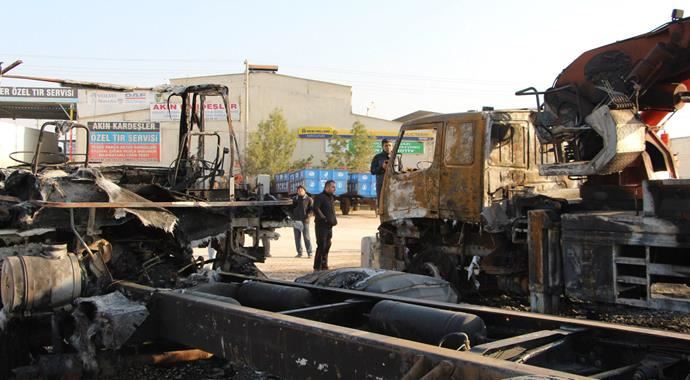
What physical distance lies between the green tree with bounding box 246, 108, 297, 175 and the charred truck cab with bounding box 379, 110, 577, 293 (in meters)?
28.7

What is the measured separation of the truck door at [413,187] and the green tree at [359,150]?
29.4 metres

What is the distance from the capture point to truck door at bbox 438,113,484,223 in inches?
283

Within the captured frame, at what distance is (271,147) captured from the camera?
122 feet

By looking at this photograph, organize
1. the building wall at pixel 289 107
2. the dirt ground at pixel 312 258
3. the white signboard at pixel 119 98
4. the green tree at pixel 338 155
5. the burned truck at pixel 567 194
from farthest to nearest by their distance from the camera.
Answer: the white signboard at pixel 119 98
the building wall at pixel 289 107
the green tree at pixel 338 155
the dirt ground at pixel 312 258
the burned truck at pixel 567 194

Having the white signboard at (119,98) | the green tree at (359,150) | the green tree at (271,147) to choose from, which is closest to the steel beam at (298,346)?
the green tree at (271,147)

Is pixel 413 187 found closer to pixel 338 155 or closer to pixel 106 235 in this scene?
pixel 106 235

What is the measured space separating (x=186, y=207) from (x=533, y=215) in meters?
3.34

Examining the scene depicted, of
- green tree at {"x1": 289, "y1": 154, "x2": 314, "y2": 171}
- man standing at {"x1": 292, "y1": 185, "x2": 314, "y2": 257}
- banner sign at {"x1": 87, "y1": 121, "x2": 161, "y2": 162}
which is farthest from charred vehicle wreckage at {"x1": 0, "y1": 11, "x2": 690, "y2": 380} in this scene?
banner sign at {"x1": 87, "y1": 121, "x2": 161, "y2": 162}

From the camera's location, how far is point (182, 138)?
6371 millimetres

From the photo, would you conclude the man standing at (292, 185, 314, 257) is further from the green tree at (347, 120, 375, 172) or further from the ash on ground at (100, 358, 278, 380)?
the green tree at (347, 120, 375, 172)

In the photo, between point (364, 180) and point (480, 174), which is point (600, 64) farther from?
point (364, 180)

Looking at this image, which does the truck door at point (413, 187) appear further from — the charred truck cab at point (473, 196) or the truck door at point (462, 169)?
the truck door at point (462, 169)

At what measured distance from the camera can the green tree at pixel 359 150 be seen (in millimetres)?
37875

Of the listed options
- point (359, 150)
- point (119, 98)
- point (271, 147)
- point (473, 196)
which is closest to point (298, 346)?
point (473, 196)
